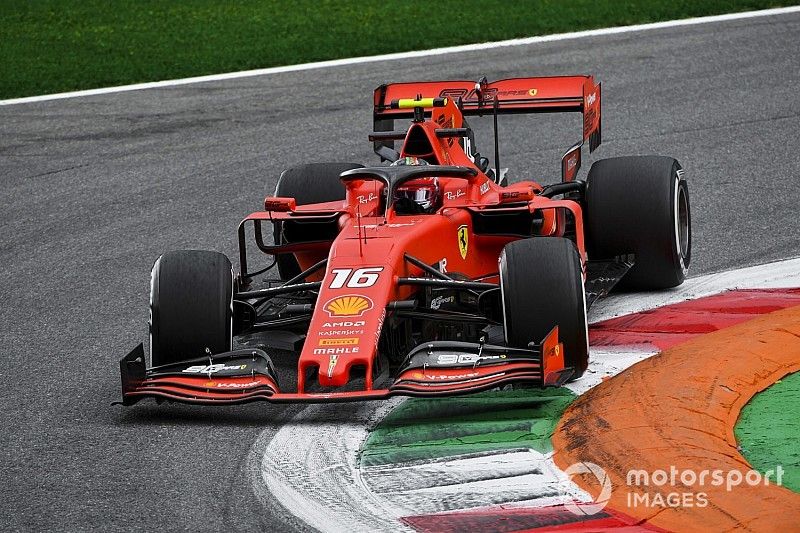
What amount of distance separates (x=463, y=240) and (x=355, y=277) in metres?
1.09

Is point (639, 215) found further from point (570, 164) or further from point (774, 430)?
point (774, 430)

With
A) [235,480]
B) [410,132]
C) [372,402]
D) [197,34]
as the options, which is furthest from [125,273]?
[197,34]

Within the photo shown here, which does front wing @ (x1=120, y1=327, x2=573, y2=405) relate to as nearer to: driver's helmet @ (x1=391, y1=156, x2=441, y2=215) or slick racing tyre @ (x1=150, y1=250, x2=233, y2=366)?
slick racing tyre @ (x1=150, y1=250, x2=233, y2=366)

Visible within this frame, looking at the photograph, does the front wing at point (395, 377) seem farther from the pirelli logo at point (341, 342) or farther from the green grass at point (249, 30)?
the green grass at point (249, 30)

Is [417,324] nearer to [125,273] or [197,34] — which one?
[125,273]

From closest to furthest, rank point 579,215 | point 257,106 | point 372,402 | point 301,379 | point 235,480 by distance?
1. point 235,480
2. point 301,379
3. point 372,402
4. point 579,215
5. point 257,106

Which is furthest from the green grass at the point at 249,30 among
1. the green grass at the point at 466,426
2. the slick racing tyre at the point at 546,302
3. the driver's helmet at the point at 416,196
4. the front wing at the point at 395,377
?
the green grass at the point at 466,426

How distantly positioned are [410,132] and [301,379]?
7.58ft

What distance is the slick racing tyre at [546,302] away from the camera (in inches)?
283

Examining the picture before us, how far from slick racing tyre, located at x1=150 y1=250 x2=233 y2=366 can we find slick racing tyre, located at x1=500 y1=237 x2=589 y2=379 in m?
1.53

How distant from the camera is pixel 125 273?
10430mm

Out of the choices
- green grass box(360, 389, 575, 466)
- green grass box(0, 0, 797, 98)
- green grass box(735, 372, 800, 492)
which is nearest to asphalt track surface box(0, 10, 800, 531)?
green grass box(360, 389, 575, 466)

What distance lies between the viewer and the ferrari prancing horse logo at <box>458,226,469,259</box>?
8234 millimetres

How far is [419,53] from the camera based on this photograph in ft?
54.3
